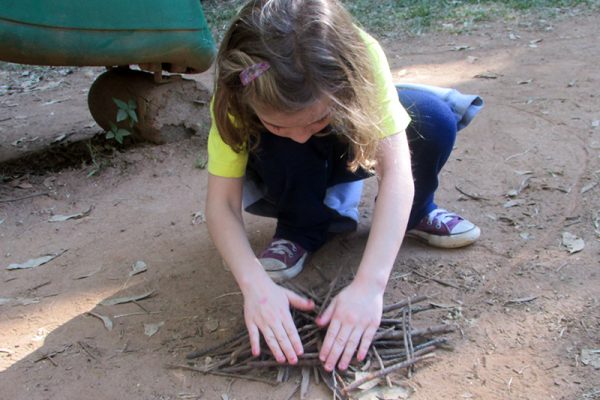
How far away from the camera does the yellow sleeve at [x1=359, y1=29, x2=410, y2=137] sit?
1.76 m

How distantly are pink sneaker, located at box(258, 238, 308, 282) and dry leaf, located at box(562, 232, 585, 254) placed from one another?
893mm

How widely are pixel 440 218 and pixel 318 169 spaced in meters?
0.52

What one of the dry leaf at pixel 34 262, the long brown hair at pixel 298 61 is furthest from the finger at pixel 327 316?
the dry leaf at pixel 34 262

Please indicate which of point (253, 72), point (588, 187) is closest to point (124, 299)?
point (253, 72)

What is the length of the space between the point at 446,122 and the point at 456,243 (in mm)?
433

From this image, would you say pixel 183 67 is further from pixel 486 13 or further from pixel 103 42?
pixel 486 13

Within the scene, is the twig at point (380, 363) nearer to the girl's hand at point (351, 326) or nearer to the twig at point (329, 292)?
the girl's hand at point (351, 326)

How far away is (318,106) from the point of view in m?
1.54

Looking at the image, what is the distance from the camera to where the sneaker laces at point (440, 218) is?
7.35 feet

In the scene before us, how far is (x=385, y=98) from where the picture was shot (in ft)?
5.85

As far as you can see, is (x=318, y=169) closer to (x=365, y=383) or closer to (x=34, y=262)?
(x=365, y=383)

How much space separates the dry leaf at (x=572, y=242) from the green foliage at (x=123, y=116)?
7.09ft

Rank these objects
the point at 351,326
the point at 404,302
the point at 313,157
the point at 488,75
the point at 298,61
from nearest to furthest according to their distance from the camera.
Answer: the point at 298,61 < the point at 351,326 < the point at 404,302 < the point at 313,157 < the point at 488,75

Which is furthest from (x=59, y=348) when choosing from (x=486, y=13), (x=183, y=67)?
(x=486, y=13)
